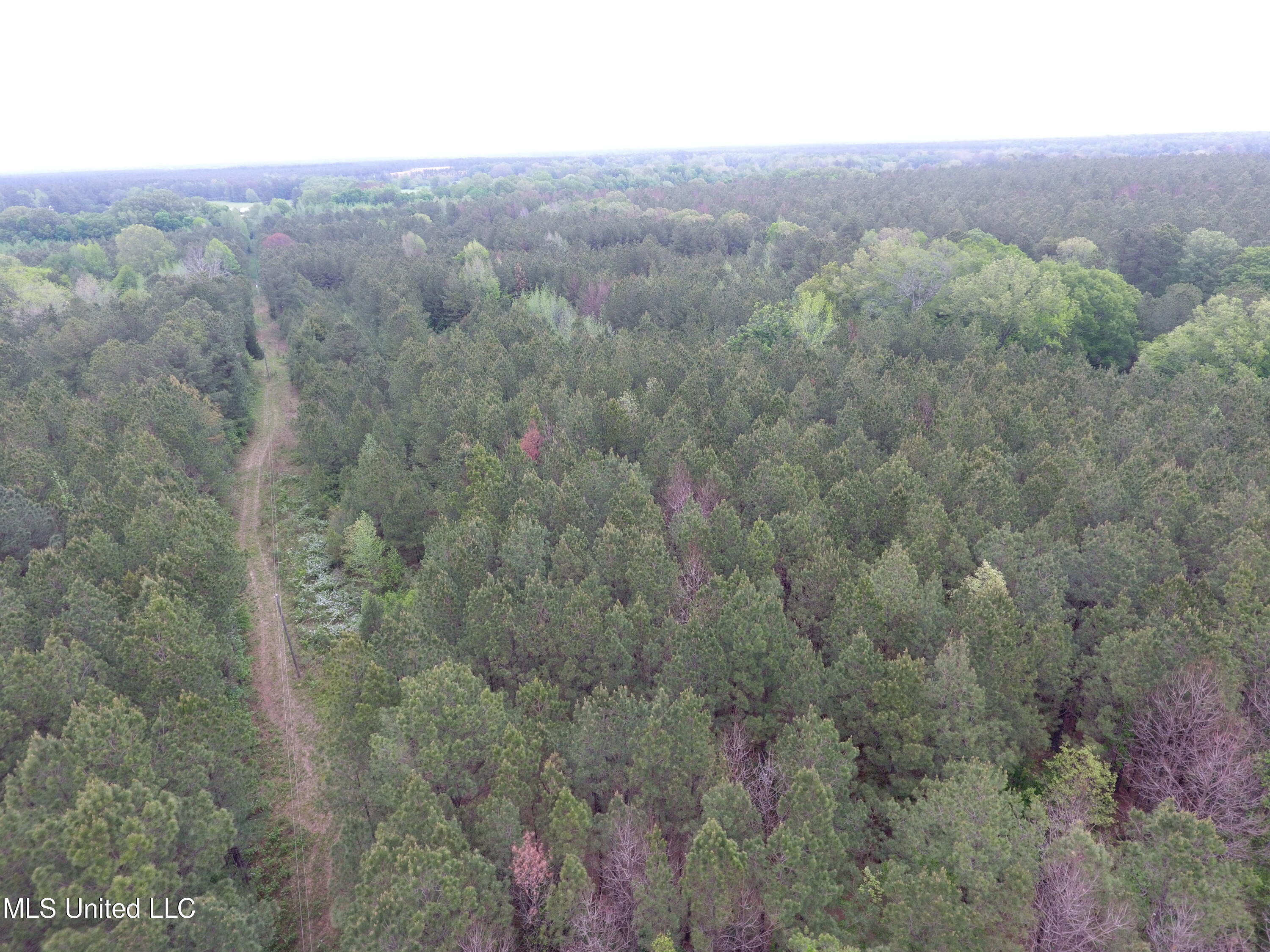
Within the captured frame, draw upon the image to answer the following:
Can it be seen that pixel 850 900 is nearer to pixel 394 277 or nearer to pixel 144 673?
pixel 144 673

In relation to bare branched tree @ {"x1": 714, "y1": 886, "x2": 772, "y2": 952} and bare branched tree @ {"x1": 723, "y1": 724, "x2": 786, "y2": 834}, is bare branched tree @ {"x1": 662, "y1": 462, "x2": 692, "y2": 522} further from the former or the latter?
bare branched tree @ {"x1": 714, "y1": 886, "x2": 772, "y2": 952}

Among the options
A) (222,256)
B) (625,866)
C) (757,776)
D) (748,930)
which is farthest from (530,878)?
(222,256)

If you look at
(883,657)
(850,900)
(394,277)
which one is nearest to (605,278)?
(394,277)

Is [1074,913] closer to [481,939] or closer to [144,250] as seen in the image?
[481,939]

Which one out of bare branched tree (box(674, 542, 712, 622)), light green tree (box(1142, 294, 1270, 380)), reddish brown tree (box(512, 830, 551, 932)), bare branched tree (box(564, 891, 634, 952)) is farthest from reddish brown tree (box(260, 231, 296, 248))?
bare branched tree (box(564, 891, 634, 952))

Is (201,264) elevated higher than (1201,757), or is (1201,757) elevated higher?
(201,264)
